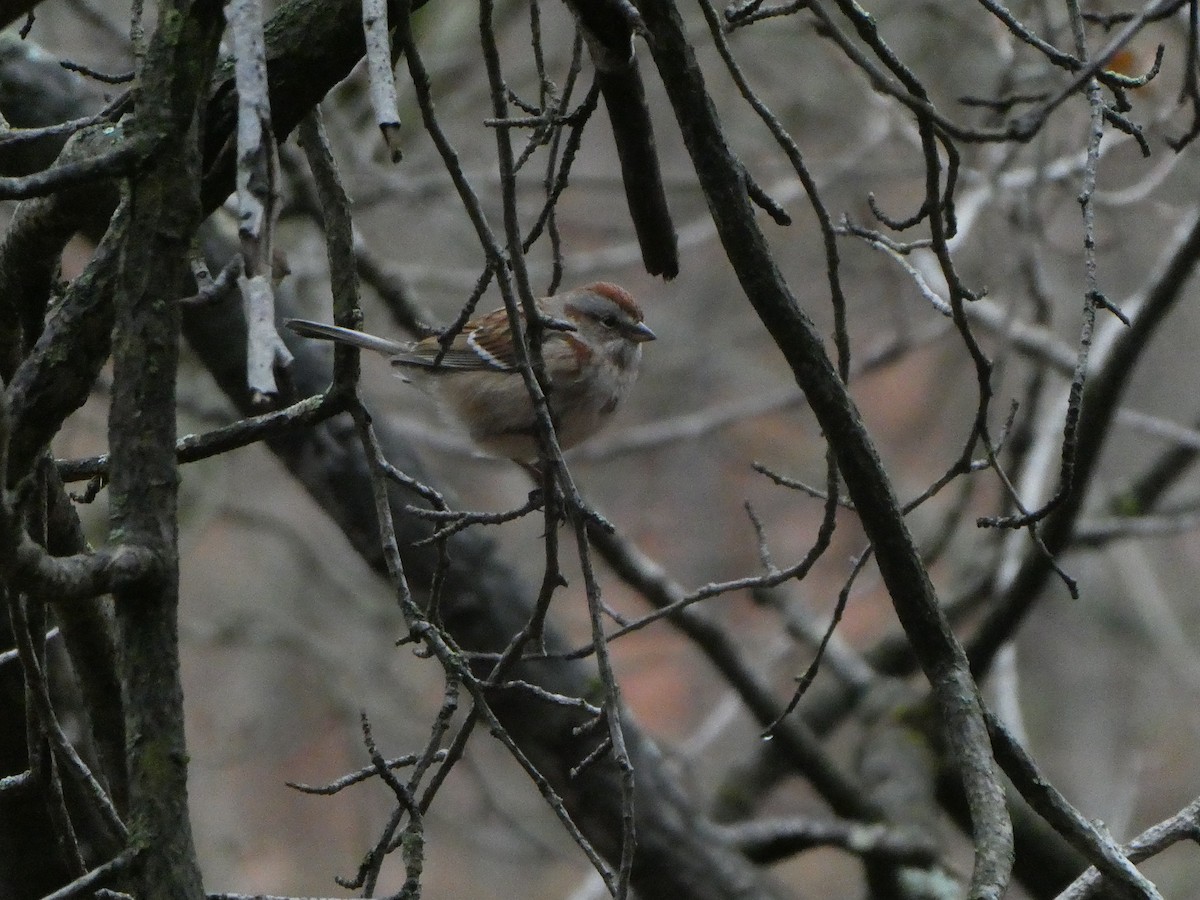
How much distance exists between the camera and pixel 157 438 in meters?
1.50

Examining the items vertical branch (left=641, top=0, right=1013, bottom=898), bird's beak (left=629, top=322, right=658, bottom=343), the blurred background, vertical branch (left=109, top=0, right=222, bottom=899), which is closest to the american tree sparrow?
bird's beak (left=629, top=322, right=658, bottom=343)

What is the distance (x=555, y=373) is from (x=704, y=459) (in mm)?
9023

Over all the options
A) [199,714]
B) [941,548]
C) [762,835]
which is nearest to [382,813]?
[199,714]

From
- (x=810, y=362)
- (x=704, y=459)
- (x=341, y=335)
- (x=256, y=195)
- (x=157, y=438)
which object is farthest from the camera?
(x=704, y=459)

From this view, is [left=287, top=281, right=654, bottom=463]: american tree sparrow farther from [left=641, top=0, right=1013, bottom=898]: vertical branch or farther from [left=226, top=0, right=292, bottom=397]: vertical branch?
[left=226, top=0, right=292, bottom=397]: vertical branch

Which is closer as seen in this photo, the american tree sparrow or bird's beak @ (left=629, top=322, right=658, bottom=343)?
the american tree sparrow

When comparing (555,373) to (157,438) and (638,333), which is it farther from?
(157,438)

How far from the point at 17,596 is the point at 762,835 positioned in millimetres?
3873

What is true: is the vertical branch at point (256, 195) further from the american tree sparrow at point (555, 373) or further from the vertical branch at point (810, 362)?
the american tree sparrow at point (555, 373)

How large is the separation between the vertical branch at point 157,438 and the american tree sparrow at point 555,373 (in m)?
2.27

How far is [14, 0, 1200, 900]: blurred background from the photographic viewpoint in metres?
6.09

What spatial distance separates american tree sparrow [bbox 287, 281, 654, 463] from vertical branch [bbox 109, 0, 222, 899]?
2272 millimetres

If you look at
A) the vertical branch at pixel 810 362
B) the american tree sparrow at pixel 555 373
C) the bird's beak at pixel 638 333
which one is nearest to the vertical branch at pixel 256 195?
the vertical branch at pixel 810 362

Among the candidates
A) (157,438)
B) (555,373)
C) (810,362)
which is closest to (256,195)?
(157,438)
